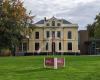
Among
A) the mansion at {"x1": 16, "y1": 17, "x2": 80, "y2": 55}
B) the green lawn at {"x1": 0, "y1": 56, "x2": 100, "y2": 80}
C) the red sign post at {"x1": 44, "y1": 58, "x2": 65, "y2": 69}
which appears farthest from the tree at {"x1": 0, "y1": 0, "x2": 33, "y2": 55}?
the red sign post at {"x1": 44, "y1": 58, "x2": 65, "y2": 69}

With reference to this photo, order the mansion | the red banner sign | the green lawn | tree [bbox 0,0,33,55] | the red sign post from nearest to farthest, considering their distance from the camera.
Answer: the green lawn < the red sign post < the red banner sign < tree [bbox 0,0,33,55] < the mansion

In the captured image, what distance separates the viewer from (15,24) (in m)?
87.0

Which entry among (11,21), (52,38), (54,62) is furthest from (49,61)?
(52,38)

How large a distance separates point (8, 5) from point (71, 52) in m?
32.2

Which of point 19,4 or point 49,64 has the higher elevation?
point 19,4

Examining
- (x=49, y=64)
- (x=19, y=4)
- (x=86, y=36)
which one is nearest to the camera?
(x=49, y=64)

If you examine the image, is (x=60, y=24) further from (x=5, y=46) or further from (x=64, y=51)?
(x=5, y=46)

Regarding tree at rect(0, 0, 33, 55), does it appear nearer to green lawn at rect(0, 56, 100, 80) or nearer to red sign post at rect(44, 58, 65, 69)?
green lawn at rect(0, 56, 100, 80)

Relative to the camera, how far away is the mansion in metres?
114

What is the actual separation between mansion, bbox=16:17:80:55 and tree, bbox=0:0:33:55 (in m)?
23.8

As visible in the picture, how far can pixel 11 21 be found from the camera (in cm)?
8594

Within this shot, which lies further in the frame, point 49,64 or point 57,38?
point 57,38

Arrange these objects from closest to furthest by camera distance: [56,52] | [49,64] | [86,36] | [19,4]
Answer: [49,64], [19,4], [56,52], [86,36]

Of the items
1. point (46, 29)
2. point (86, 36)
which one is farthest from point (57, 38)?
point (86, 36)
